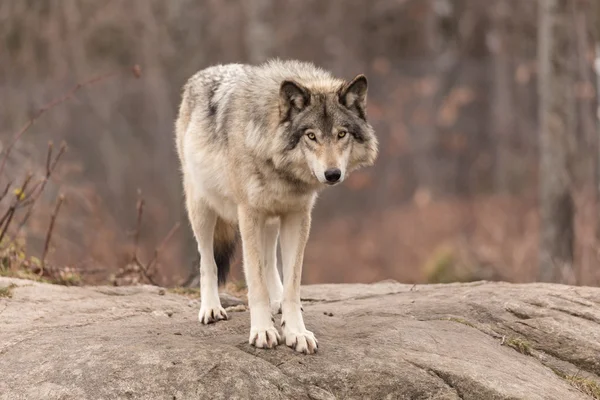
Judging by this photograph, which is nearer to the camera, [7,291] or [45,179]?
[7,291]

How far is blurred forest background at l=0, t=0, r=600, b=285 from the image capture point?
48.3 feet

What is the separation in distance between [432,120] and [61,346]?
1536 centimetres

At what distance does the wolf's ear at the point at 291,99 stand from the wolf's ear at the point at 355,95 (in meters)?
0.22

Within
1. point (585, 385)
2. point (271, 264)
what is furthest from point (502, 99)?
point (585, 385)

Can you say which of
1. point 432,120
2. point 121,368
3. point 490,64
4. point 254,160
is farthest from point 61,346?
point 490,64

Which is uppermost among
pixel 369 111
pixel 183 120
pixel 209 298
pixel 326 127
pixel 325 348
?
pixel 369 111

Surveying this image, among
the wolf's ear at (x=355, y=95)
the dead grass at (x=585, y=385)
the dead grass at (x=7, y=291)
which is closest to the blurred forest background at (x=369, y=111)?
the dead grass at (x=7, y=291)

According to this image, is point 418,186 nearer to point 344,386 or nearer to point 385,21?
point 385,21

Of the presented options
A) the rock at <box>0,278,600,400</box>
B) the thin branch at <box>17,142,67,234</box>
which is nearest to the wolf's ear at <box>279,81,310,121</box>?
the rock at <box>0,278,600,400</box>

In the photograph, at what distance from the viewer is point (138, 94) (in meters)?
22.2

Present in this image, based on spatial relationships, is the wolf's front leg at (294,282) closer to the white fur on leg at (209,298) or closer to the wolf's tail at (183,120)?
the white fur on leg at (209,298)

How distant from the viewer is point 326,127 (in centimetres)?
438

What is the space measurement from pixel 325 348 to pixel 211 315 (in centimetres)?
94

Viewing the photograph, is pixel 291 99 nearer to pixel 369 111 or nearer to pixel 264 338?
pixel 264 338
